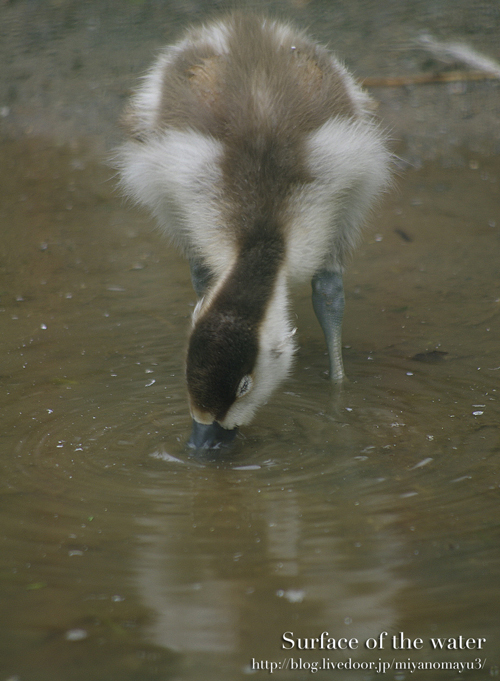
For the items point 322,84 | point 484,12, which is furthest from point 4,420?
point 484,12

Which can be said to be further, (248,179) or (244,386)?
(248,179)

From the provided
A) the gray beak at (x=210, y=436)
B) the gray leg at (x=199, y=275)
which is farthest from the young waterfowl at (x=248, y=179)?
the gray leg at (x=199, y=275)

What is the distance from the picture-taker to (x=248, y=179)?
11.0 feet

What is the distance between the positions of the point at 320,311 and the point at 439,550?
6.22 ft

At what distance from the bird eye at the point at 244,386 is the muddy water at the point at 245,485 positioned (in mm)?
398

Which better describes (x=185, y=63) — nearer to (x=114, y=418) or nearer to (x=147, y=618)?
(x=114, y=418)

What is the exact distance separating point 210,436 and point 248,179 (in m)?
1.11

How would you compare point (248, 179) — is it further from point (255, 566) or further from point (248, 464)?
point (255, 566)

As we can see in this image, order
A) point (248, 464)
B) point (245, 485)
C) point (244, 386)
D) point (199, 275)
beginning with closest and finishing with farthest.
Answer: point (244, 386)
point (245, 485)
point (248, 464)
point (199, 275)

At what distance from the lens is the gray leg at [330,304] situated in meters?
4.32

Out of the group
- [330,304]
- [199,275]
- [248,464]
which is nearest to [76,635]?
[248,464]

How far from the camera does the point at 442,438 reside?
139 inches

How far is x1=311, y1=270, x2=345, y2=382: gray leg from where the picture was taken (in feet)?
14.2

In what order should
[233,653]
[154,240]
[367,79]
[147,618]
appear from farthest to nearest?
[367,79]
[154,240]
[147,618]
[233,653]
